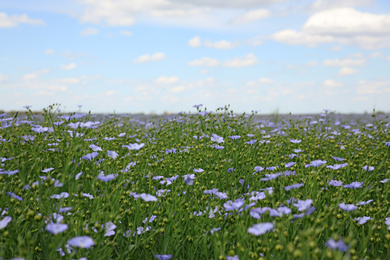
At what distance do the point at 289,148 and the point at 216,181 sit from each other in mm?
1490

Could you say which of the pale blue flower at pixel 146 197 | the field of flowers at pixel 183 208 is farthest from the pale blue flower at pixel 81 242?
the pale blue flower at pixel 146 197

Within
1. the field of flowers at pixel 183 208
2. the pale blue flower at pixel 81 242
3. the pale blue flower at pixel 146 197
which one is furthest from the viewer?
the pale blue flower at pixel 146 197

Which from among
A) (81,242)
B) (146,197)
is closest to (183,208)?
(146,197)

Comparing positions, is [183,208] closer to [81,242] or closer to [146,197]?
[146,197]

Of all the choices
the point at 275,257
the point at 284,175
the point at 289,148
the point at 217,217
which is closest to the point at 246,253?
the point at 275,257

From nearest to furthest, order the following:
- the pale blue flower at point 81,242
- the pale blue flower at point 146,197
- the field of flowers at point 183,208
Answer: the pale blue flower at point 81,242 < the field of flowers at point 183,208 < the pale blue flower at point 146,197

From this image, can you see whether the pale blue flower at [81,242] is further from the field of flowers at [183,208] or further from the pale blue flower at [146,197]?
the pale blue flower at [146,197]

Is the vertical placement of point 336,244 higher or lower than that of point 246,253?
higher

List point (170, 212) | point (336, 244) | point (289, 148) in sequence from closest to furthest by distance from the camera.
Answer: point (336, 244), point (170, 212), point (289, 148)

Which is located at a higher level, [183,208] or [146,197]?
[146,197]

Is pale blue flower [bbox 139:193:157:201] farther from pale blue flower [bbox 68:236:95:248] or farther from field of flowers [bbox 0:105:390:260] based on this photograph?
pale blue flower [bbox 68:236:95:248]

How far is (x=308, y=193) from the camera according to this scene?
294 cm

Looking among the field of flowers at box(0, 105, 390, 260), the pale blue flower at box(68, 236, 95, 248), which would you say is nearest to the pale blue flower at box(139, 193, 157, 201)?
the field of flowers at box(0, 105, 390, 260)

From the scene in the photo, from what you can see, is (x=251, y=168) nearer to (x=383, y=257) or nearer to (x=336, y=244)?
(x=383, y=257)
